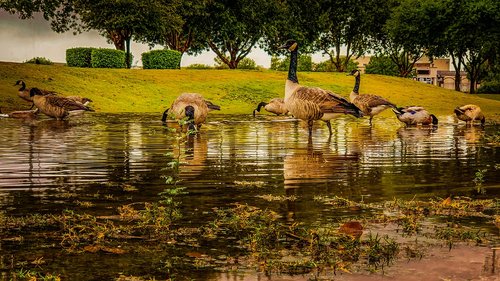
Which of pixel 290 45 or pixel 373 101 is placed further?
pixel 373 101

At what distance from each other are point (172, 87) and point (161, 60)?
14.7 metres

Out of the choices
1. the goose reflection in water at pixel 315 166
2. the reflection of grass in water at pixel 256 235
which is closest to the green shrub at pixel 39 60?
the goose reflection in water at pixel 315 166

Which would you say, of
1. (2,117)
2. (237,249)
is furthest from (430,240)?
(2,117)

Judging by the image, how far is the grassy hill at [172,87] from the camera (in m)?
43.2

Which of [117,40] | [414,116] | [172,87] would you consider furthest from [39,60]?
[414,116]

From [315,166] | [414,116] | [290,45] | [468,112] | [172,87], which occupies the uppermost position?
[290,45]

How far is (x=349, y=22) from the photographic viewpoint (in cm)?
8725

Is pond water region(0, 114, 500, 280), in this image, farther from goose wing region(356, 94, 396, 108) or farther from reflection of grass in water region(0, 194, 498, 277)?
goose wing region(356, 94, 396, 108)

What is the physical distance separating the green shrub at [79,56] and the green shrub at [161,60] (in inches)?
222

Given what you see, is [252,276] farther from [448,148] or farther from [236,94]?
[236,94]

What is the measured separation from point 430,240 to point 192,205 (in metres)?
2.97

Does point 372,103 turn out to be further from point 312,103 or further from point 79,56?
point 79,56

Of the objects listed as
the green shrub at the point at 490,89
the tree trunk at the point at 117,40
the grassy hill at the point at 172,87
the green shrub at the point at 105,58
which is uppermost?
the tree trunk at the point at 117,40

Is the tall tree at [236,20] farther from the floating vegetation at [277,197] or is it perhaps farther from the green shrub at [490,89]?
the floating vegetation at [277,197]
